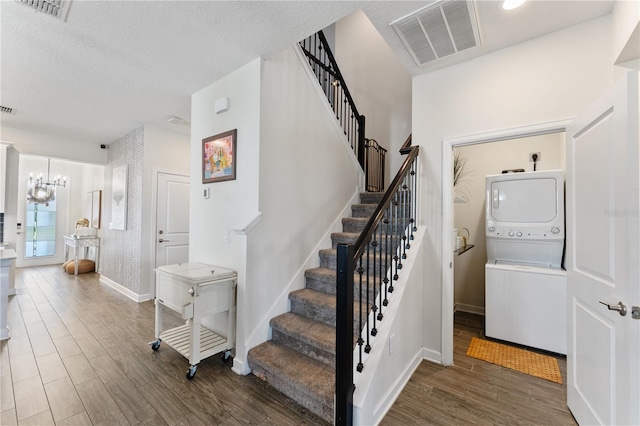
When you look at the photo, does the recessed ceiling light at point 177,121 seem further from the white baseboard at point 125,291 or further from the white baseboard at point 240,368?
A: the white baseboard at point 240,368

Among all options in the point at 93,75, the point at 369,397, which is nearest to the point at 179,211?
the point at 93,75

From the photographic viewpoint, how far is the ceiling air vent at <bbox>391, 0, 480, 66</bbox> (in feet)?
6.13

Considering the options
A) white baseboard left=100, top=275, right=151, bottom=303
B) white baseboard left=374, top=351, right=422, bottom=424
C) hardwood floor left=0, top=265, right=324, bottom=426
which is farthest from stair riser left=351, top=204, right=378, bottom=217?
white baseboard left=100, top=275, right=151, bottom=303

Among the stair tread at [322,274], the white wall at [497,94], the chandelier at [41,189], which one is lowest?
the stair tread at [322,274]

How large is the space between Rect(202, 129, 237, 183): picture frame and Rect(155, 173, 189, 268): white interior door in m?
2.11

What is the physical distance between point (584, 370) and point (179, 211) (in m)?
5.34

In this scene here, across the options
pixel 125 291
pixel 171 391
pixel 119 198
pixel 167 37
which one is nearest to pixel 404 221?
pixel 171 391

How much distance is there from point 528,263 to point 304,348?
271cm

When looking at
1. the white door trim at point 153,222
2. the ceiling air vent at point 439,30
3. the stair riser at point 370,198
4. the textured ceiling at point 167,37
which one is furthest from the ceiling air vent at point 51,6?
the stair riser at point 370,198

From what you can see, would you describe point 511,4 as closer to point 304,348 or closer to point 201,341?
point 304,348

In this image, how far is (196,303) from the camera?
219 centimetres

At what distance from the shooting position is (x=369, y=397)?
1646mm

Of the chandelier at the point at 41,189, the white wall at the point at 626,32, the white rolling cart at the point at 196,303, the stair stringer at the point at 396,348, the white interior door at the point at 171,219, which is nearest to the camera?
the white wall at the point at 626,32

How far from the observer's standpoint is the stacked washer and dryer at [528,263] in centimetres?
272
